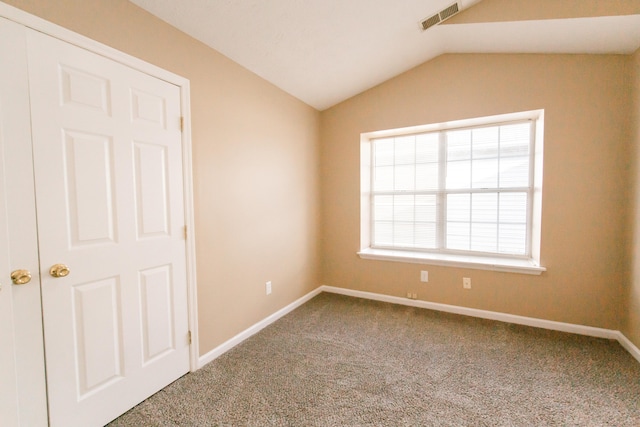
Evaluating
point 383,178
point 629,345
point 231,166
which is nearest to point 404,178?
point 383,178

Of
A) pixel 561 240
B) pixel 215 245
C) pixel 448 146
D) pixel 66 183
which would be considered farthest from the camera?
pixel 448 146

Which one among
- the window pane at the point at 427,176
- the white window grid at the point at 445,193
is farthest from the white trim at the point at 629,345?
the window pane at the point at 427,176

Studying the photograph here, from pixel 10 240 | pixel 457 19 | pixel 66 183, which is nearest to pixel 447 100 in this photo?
pixel 457 19

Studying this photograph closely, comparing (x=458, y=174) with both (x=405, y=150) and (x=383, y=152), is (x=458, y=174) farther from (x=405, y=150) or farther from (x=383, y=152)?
(x=383, y=152)

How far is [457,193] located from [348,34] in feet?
6.68

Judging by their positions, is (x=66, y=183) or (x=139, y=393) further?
(x=139, y=393)

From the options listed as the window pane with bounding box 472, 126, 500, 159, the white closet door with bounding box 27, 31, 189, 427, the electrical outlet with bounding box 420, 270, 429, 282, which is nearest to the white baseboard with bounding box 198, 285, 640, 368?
the electrical outlet with bounding box 420, 270, 429, 282

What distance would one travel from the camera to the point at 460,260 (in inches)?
112

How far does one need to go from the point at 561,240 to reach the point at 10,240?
3835mm

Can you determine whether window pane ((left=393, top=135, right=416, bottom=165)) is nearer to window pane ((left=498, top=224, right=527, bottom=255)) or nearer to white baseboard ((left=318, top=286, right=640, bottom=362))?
window pane ((left=498, top=224, right=527, bottom=255))

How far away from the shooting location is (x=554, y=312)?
2484 millimetres

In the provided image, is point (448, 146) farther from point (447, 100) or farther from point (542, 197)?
point (542, 197)

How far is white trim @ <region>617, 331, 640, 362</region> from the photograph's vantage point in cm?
201

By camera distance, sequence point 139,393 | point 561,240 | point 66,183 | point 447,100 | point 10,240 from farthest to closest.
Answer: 1. point 447,100
2. point 561,240
3. point 139,393
4. point 66,183
5. point 10,240
